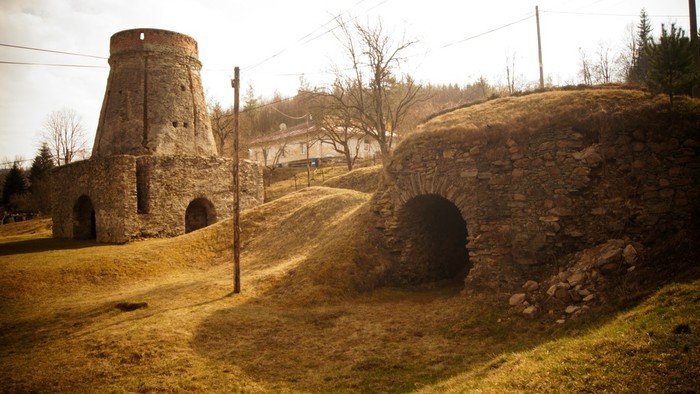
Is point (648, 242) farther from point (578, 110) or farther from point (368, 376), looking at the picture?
point (368, 376)

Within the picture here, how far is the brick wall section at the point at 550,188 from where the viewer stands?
7.99 metres

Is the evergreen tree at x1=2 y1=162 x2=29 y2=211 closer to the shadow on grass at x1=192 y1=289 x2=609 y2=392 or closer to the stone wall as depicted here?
the stone wall

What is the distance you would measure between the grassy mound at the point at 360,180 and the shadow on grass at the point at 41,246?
1325 cm

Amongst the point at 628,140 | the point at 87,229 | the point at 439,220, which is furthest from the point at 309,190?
the point at 628,140

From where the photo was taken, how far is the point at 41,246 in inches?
815

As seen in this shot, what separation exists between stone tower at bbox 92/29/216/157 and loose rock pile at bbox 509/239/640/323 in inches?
790

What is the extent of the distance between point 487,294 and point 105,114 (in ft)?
74.3

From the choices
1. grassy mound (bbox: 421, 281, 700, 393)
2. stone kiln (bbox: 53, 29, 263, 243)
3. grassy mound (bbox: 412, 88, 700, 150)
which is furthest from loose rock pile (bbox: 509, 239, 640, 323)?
stone kiln (bbox: 53, 29, 263, 243)

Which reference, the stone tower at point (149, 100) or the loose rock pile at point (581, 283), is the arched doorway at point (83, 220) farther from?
the loose rock pile at point (581, 283)

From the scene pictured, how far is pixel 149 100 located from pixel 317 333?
1925 centimetres

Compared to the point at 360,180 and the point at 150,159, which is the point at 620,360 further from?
the point at 150,159

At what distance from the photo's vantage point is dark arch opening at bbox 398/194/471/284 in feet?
39.0

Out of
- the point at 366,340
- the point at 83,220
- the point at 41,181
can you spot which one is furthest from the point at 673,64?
the point at 41,181

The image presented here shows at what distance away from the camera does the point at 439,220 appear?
1273 cm
